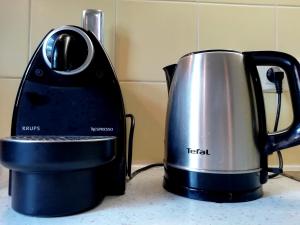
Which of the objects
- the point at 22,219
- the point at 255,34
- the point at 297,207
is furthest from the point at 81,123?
the point at 255,34

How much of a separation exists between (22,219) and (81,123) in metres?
0.16

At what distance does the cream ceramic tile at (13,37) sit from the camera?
27.0 inches

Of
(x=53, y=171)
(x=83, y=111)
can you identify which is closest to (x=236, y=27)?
(x=83, y=111)

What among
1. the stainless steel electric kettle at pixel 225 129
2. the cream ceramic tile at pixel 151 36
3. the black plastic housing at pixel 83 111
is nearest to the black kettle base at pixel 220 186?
the stainless steel electric kettle at pixel 225 129

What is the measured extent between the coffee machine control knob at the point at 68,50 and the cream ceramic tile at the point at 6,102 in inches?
12.7

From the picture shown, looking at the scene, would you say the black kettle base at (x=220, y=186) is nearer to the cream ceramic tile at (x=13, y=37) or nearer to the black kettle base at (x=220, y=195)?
the black kettle base at (x=220, y=195)

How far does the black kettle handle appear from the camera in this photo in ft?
1.42

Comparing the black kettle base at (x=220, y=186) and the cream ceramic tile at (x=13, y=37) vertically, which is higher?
the cream ceramic tile at (x=13, y=37)

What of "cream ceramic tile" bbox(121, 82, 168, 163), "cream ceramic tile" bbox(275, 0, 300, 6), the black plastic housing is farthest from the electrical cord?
"cream ceramic tile" bbox(275, 0, 300, 6)

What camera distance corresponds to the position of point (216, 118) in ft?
1.42

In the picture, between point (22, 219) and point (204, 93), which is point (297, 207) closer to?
point (204, 93)

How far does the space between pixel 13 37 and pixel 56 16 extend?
0.41ft

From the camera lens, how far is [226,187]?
420 millimetres

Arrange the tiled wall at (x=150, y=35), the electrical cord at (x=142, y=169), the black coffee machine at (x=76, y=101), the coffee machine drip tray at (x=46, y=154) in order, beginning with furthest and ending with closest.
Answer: the tiled wall at (x=150, y=35) < the electrical cord at (x=142, y=169) < the black coffee machine at (x=76, y=101) < the coffee machine drip tray at (x=46, y=154)
